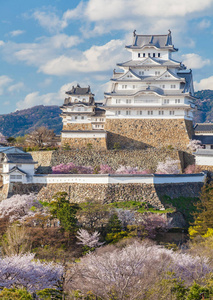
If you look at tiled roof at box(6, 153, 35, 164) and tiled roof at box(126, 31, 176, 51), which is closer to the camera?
tiled roof at box(6, 153, 35, 164)

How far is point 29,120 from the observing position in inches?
4776

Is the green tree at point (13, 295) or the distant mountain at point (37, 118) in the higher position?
the distant mountain at point (37, 118)

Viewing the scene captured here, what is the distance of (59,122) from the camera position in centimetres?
11838

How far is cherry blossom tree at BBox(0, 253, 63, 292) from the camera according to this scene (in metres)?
21.6

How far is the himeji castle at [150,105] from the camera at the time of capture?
46.5 metres

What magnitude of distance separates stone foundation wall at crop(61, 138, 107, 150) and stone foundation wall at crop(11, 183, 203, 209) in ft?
26.4

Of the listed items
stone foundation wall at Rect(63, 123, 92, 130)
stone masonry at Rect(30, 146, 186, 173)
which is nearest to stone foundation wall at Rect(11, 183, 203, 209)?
stone masonry at Rect(30, 146, 186, 173)

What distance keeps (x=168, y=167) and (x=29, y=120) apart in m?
82.3

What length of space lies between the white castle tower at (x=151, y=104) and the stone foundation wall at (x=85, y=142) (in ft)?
3.51

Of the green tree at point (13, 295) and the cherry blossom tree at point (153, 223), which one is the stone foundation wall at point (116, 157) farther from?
the green tree at point (13, 295)

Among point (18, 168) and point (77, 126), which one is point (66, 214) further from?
point (77, 126)

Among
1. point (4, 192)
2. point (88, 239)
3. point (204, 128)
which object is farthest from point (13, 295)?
point (204, 128)

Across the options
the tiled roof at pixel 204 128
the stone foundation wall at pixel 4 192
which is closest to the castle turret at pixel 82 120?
the stone foundation wall at pixel 4 192

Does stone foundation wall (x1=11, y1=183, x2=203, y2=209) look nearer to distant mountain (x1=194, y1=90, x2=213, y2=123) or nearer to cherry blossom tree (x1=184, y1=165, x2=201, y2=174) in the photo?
cherry blossom tree (x1=184, y1=165, x2=201, y2=174)
